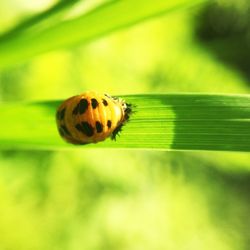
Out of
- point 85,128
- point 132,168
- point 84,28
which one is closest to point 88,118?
point 85,128

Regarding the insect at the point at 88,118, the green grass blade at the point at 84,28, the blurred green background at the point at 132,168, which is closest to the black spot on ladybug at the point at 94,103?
the insect at the point at 88,118

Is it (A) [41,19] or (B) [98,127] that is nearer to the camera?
(B) [98,127]

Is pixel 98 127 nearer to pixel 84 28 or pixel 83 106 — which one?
pixel 83 106

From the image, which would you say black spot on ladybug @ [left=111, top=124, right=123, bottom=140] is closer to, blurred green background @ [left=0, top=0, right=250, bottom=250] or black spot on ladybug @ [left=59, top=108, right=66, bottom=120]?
black spot on ladybug @ [left=59, top=108, right=66, bottom=120]

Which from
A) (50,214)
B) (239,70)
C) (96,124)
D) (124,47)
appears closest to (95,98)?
(96,124)

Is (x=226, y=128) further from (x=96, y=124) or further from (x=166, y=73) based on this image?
(x=166, y=73)

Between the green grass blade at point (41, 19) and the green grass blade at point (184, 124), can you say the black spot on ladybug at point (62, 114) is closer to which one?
the green grass blade at point (184, 124)

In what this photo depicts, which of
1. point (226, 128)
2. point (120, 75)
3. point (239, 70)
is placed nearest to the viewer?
point (226, 128)
